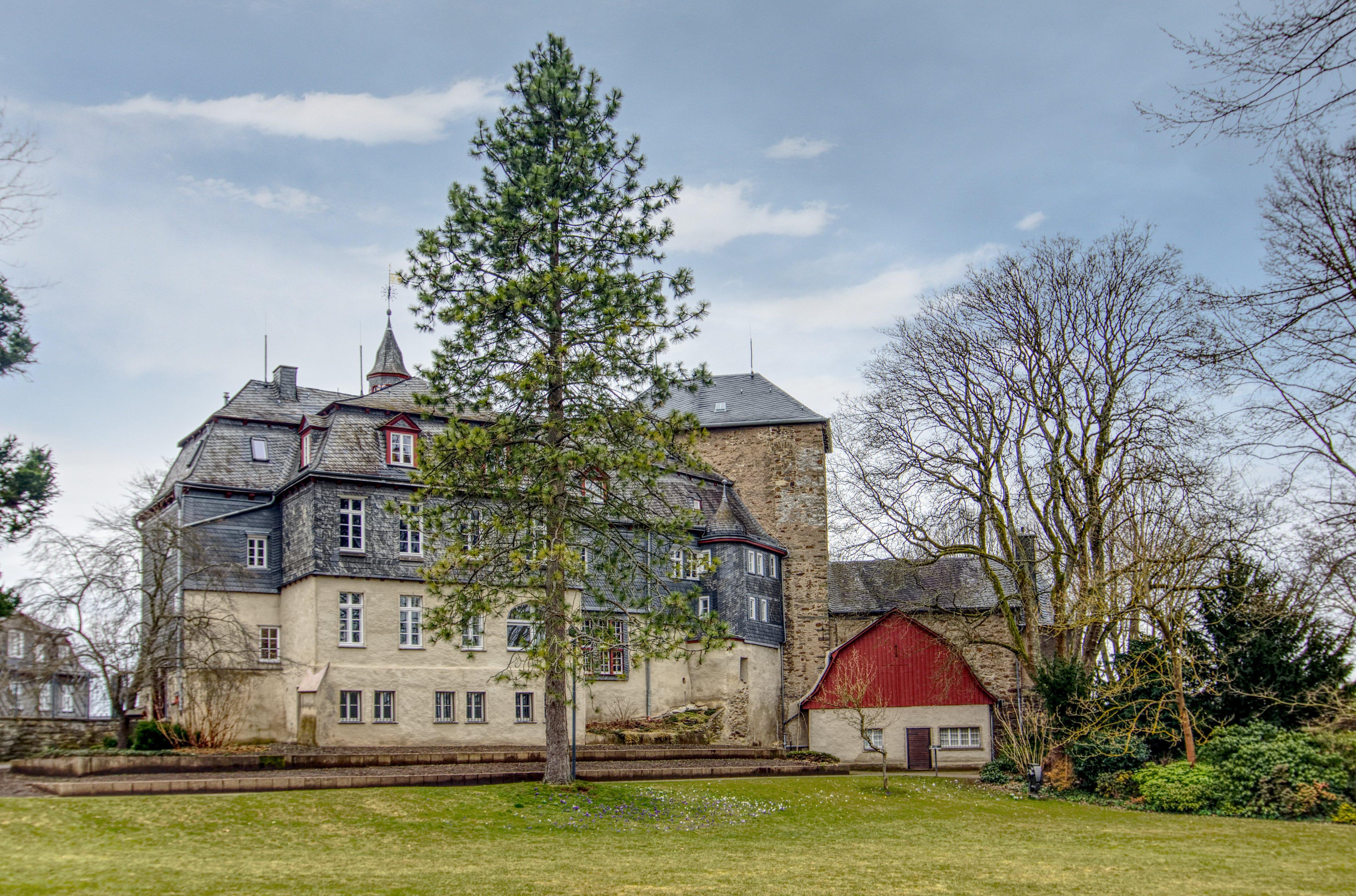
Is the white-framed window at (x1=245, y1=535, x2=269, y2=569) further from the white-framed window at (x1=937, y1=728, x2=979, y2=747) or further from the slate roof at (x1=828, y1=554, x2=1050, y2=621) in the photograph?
the white-framed window at (x1=937, y1=728, x2=979, y2=747)

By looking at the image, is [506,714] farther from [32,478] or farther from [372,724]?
[32,478]

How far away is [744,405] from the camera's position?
43.1m

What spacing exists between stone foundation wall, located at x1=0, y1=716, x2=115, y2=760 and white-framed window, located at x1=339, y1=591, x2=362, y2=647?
5.67 m

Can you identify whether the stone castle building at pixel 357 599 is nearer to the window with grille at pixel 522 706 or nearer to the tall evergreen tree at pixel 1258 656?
the window with grille at pixel 522 706

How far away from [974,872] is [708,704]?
22548 mm

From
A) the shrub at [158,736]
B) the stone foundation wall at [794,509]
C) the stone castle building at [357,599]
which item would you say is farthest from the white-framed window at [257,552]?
the stone foundation wall at [794,509]

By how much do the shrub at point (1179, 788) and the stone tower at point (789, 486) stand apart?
1539 cm

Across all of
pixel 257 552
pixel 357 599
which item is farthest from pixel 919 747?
pixel 257 552

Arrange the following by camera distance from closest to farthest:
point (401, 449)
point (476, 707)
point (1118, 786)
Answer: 1. point (1118, 786)
2. point (476, 707)
3. point (401, 449)

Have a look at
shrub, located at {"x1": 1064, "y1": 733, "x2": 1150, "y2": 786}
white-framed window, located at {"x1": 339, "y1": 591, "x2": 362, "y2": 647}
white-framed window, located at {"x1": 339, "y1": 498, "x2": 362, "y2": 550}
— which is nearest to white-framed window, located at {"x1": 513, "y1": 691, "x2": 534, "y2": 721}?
white-framed window, located at {"x1": 339, "y1": 591, "x2": 362, "y2": 647}

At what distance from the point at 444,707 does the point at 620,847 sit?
1519 cm

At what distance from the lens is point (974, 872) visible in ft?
45.8

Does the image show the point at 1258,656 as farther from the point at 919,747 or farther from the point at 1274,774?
the point at 919,747

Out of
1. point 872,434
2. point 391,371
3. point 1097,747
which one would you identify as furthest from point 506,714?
point 391,371
